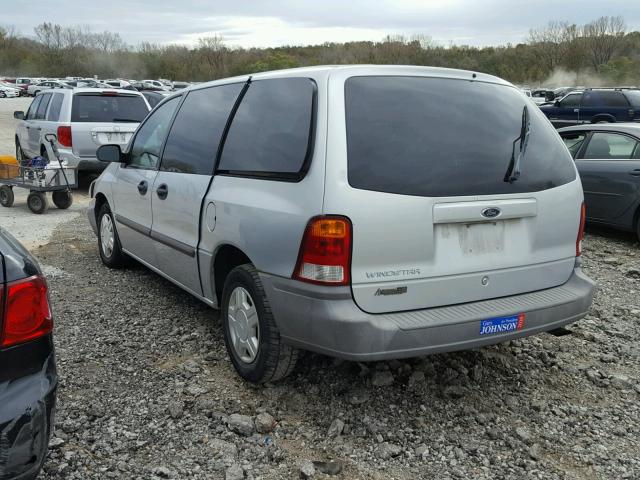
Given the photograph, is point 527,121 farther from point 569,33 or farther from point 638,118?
point 569,33

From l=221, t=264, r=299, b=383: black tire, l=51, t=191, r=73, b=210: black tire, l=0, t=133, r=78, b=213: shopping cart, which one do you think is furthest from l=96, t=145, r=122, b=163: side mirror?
l=51, t=191, r=73, b=210: black tire

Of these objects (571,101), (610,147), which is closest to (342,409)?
(610,147)

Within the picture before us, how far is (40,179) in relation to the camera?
8.85m

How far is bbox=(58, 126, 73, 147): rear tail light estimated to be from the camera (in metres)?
10.3

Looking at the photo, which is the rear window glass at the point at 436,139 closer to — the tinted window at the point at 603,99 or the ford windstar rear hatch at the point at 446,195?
the ford windstar rear hatch at the point at 446,195

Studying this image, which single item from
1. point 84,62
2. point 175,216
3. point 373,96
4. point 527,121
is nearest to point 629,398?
point 527,121

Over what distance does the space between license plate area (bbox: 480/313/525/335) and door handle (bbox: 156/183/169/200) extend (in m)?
2.42

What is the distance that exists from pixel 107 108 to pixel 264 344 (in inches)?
349

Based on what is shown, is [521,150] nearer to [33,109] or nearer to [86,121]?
[86,121]

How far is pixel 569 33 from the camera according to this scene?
3273 inches

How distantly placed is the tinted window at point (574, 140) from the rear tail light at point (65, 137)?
310 inches

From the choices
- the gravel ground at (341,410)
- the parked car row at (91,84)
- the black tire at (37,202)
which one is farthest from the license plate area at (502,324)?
the parked car row at (91,84)

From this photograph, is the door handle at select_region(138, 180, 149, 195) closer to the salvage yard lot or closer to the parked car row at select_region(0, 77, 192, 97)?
the salvage yard lot

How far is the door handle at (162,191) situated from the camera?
170 inches
